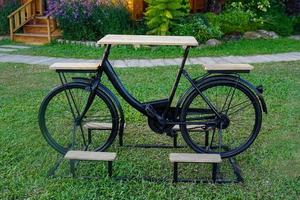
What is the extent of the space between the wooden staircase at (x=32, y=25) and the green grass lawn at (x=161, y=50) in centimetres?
92

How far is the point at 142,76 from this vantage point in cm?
678

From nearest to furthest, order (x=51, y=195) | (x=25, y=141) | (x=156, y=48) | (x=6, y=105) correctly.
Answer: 1. (x=51, y=195)
2. (x=25, y=141)
3. (x=6, y=105)
4. (x=156, y=48)

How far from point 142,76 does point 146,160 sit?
3.16 m

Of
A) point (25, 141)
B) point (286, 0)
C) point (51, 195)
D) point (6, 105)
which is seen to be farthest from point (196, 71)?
point (286, 0)

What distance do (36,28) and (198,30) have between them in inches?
184

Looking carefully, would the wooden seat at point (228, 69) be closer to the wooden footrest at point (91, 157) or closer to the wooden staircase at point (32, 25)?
the wooden footrest at point (91, 157)

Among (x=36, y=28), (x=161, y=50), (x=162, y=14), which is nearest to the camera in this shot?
(x=161, y=50)

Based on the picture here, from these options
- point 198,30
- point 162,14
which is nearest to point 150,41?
point 162,14

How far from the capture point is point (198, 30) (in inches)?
→ 391

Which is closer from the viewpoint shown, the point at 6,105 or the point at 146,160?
the point at 146,160

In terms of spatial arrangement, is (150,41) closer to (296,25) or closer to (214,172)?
(214,172)

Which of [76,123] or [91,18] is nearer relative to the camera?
[76,123]

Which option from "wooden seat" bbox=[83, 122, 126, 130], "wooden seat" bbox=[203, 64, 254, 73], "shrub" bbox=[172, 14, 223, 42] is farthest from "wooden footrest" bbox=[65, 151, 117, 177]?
"shrub" bbox=[172, 14, 223, 42]

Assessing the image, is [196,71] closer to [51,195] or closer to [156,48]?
[156,48]
